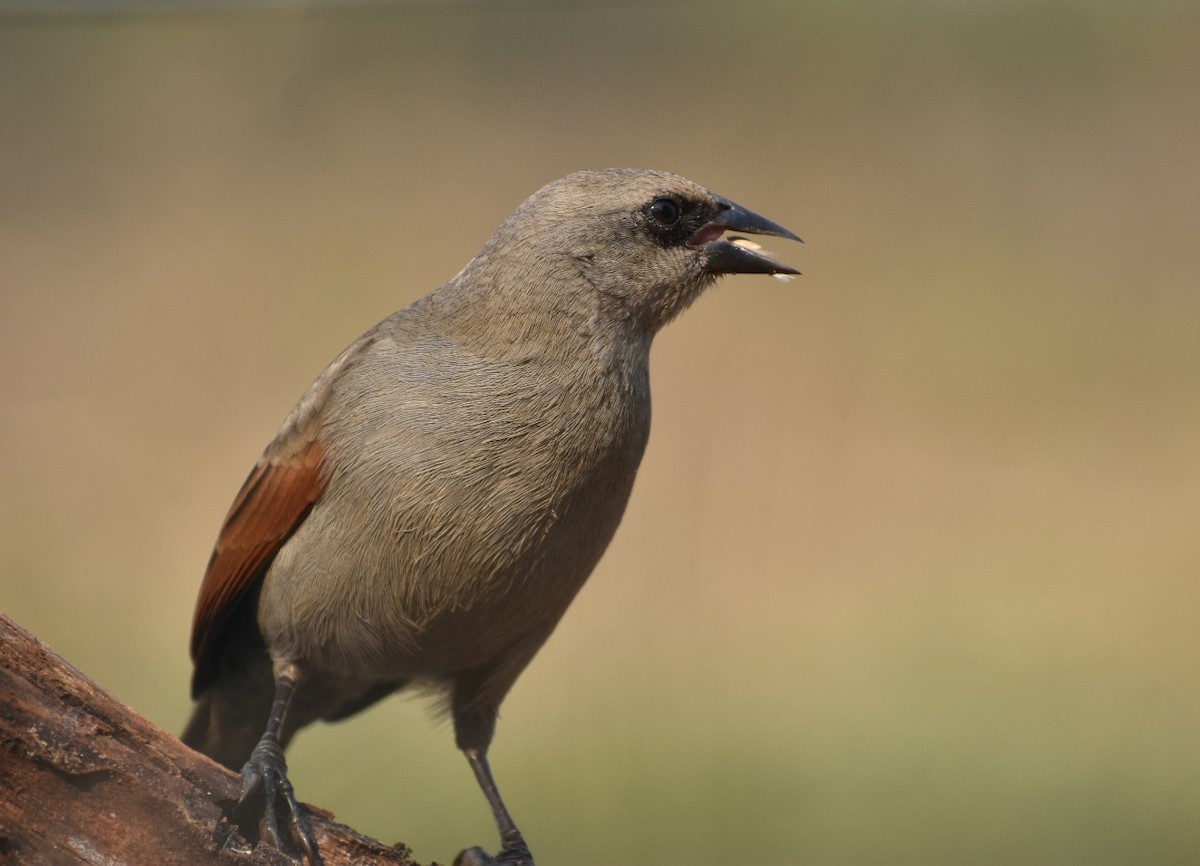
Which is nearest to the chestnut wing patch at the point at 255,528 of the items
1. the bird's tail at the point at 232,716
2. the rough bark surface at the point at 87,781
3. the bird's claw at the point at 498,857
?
the bird's tail at the point at 232,716

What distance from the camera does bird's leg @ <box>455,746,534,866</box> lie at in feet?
8.70

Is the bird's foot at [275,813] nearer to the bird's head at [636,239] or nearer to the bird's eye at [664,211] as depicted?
the bird's head at [636,239]

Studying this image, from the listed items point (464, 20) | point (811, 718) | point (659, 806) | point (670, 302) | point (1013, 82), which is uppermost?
point (1013, 82)

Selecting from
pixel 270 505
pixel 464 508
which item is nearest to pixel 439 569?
pixel 464 508

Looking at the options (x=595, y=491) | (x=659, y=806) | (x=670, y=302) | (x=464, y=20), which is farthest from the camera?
(x=464, y=20)

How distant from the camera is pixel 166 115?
18.7 feet

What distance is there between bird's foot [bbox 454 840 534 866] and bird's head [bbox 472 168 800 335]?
1.15m

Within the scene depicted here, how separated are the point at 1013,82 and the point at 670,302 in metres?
4.14

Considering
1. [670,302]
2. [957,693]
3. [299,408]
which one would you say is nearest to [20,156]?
[299,408]

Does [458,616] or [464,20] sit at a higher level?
[464,20]

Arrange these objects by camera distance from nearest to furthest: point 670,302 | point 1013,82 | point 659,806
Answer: point 670,302, point 659,806, point 1013,82

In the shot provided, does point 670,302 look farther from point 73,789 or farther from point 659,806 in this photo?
point 659,806

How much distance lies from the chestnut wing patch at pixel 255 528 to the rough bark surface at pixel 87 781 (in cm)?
60

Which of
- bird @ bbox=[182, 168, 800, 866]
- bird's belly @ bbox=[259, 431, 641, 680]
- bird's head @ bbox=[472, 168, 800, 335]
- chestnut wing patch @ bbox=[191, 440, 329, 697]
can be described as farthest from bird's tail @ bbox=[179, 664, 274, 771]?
bird's head @ bbox=[472, 168, 800, 335]
